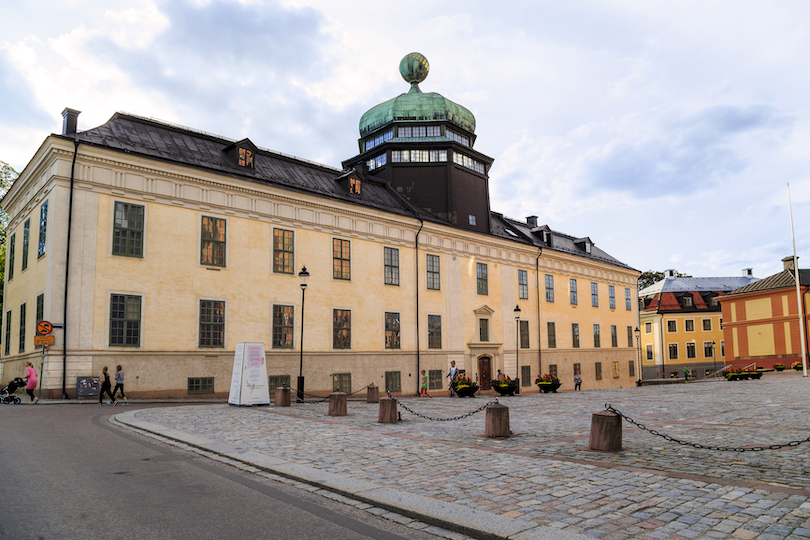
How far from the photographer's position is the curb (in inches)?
222

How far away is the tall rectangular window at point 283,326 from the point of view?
28062 mm

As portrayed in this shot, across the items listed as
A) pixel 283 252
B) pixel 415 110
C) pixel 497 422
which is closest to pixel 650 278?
pixel 415 110

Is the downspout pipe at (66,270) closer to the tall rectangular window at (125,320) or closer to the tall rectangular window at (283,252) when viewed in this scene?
the tall rectangular window at (125,320)

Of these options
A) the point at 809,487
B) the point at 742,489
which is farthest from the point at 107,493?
the point at 809,487

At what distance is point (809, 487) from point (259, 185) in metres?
25.1

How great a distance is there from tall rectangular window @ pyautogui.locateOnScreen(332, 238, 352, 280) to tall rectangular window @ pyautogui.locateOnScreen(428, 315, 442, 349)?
23.0 feet

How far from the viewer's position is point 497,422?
1255cm

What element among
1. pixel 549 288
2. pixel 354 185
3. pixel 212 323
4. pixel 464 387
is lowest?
pixel 464 387

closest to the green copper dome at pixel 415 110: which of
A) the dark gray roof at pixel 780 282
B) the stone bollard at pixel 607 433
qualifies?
the stone bollard at pixel 607 433

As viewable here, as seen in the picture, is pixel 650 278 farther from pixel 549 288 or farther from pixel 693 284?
pixel 549 288

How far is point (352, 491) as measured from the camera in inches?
290

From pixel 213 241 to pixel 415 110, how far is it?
1971 centimetres

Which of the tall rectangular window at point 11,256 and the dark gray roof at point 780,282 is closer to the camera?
the tall rectangular window at point 11,256

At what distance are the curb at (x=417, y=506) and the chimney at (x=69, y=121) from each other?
19.8 m
